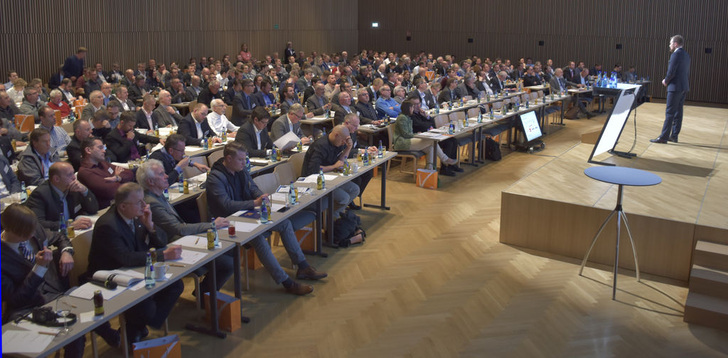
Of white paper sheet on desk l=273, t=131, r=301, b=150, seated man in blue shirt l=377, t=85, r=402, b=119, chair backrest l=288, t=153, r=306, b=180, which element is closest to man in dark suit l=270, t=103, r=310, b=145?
white paper sheet on desk l=273, t=131, r=301, b=150

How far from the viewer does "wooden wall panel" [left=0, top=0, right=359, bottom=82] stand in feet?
52.2

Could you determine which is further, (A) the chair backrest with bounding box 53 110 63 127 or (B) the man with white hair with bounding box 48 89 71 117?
(B) the man with white hair with bounding box 48 89 71 117

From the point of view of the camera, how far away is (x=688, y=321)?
5715mm

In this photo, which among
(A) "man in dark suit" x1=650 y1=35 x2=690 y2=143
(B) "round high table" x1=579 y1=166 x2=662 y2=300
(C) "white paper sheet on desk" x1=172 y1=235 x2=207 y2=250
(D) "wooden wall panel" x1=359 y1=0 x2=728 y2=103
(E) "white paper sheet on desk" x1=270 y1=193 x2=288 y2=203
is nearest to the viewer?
(C) "white paper sheet on desk" x1=172 y1=235 x2=207 y2=250

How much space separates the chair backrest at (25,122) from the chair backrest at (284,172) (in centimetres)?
481

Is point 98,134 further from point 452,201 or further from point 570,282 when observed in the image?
point 570,282

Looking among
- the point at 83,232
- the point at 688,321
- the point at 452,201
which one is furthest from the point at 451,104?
the point at 83,232

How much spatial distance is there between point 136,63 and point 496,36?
14.0 m

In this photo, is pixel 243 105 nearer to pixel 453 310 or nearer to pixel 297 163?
pixel 297 163

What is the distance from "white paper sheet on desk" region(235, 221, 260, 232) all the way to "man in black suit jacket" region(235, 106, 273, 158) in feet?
8.82

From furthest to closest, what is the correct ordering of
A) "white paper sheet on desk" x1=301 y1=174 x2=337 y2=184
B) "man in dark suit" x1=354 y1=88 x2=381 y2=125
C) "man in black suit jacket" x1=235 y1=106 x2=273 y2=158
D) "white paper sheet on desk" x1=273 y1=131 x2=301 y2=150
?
"man in dark suit" x1=354 y1=88 x2=381 y2=125
"white paper sheet on desk" x1=273 y1=131 x2=301 y2=150
"man in black suit jacket" x1=235 y1=106 x2=273 y2=158
"white paper sheet on desk" x1=301 y1=174 x2=337 y2=184

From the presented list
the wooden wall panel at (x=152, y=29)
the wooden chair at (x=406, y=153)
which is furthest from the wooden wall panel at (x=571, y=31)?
the wooden chair at (x=406, y=153)

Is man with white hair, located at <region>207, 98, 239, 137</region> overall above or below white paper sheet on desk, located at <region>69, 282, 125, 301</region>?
above

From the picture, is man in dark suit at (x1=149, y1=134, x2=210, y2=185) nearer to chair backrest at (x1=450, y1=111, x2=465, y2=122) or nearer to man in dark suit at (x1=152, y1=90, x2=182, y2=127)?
man in dark suit at (x1=152, y1=90, x2=182, y2=127)
